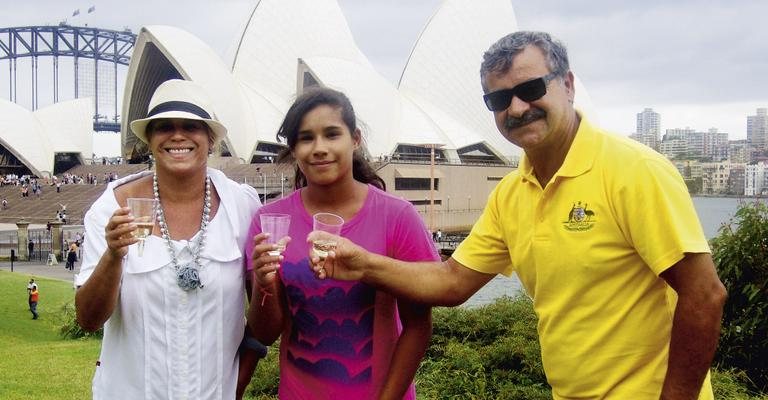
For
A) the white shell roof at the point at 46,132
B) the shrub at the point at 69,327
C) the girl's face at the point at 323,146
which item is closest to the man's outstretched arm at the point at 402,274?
the girl's face at the point at 323,146

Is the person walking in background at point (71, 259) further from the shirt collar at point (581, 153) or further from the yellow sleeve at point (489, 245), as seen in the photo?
the shirt collar at point (581, 153)

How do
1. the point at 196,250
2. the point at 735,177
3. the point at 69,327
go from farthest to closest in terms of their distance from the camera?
1. the point at 735,177
2. the point at 69,327
3. the point at 196,250

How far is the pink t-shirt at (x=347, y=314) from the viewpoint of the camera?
189 centimetres

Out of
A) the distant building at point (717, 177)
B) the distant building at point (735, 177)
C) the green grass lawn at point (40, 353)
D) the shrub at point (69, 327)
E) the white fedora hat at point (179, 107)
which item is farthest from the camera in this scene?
the distant building at point (717, 177)

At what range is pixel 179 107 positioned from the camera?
6.64 feet

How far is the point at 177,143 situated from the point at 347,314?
28.9 inches

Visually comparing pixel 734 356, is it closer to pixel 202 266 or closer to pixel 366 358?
pixel 366 358

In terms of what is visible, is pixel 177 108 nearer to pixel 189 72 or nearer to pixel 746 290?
pixel 746 290

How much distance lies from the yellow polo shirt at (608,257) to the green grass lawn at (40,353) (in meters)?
3.95

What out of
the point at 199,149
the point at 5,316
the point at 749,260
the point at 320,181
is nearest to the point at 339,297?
the point at 320,181

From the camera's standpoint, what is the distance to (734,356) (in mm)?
3967

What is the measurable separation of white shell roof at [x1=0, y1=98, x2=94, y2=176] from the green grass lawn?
2725 centimetres

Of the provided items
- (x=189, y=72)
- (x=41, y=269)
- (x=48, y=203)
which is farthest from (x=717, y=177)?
(x=41, y=269)

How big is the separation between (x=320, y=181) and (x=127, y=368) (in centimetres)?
81
